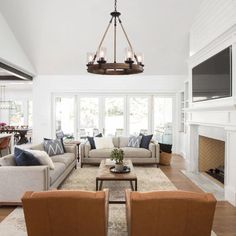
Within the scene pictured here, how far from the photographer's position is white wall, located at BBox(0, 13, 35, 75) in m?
6.23

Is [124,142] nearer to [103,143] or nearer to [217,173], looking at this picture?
[103,143]

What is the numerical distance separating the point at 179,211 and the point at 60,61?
6989mm

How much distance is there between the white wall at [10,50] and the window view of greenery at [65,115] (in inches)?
67.9

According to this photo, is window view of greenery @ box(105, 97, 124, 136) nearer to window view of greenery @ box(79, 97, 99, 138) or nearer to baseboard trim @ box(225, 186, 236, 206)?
window view of greenery @ box(79, 97, 99, 138)

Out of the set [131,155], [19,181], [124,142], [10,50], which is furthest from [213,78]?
[10,50]

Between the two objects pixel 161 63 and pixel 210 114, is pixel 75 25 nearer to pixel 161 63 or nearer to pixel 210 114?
pixel 161 63

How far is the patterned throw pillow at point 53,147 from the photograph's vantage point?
6.07 metres

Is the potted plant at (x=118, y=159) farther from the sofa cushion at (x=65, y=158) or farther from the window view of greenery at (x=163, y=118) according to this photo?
the window view of greenery at (x=163, y=118)

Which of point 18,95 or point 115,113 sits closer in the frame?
point 115,113

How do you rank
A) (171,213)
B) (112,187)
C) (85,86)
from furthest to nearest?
(85,86)
(112,187)
(171,213)

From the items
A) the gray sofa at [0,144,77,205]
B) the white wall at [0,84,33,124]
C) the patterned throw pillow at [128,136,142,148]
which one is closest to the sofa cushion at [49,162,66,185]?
the gray sofa at [0,144,77,205]

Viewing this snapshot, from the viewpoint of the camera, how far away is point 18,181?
13.1 ft

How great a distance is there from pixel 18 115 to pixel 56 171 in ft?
34.6

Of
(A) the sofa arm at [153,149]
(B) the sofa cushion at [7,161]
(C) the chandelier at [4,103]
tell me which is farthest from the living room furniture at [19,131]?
(B) the sofa cushion at [7,161]
